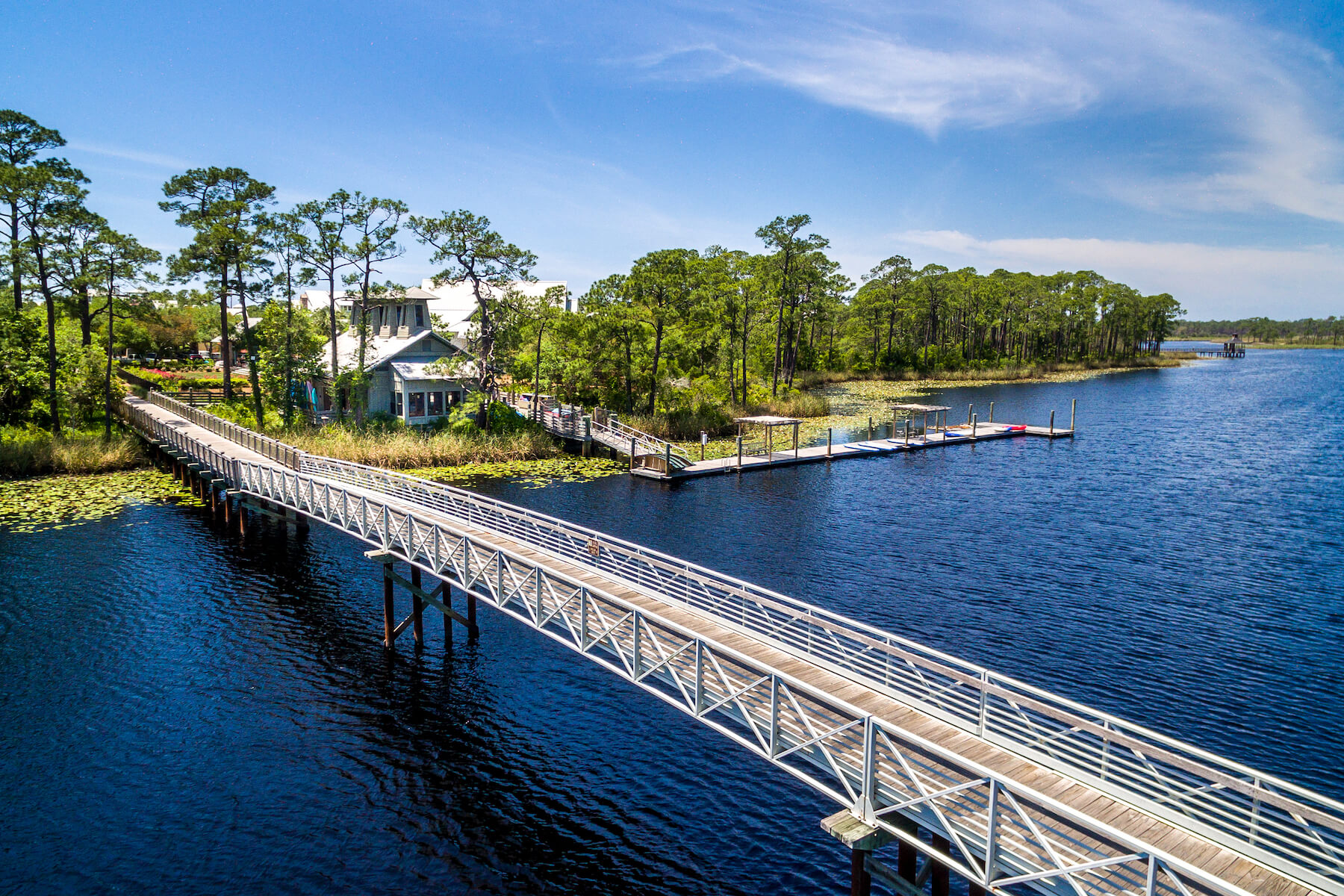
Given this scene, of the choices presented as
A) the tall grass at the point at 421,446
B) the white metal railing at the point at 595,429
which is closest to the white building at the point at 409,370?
the tall grass at the point at 421,446

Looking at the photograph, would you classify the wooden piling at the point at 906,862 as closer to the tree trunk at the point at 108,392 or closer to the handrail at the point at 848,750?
the handrail at the point at 848,750

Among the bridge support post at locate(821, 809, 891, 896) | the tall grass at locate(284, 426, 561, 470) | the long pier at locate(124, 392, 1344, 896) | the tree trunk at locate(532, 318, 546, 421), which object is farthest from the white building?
the bridge support post at locate(821, 809, 891, 896)

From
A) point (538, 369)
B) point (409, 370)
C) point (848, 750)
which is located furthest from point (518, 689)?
point (409, 370)

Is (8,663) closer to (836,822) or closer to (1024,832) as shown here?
(836,822)

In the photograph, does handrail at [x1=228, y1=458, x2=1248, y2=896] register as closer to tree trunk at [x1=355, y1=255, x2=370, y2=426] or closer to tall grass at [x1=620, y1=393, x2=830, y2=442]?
tree trunk at [x1=355, y1=255, x2=370, y2=426]

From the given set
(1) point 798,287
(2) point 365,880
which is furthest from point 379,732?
(1) point 798,287

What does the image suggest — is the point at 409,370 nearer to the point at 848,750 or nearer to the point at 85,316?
the point at 85,316
